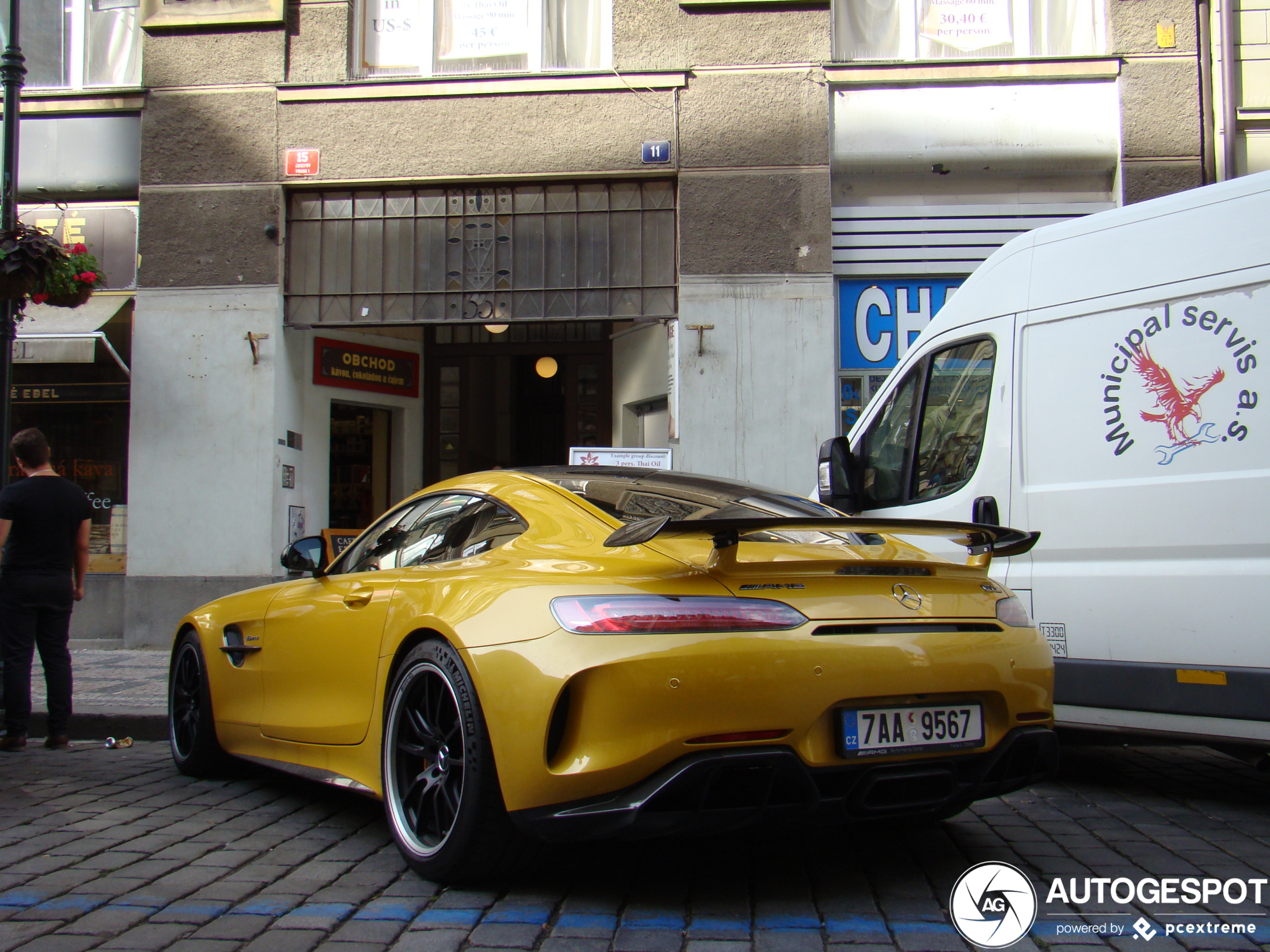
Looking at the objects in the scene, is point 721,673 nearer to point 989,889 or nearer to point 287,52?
point 989,889

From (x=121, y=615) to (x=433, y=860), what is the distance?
8669mm

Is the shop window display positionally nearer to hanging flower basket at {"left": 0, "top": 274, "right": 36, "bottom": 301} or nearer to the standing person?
hanging flower basket at {"left": 0, "top": 274, "right": 36, "bottom": 301}

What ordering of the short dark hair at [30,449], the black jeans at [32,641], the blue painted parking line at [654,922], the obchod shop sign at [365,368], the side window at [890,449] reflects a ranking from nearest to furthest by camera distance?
the blue painted parking line at [654,922]
the side window at [890,449]
the black jeans at [32,641]
the short dark hair at [30,449]
the obchod shop sign at [365,368]

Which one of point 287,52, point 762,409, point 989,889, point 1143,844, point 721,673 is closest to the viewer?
point 721,673

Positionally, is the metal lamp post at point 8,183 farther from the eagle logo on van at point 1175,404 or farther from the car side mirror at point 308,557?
the eagle logo on van at point 1175,404

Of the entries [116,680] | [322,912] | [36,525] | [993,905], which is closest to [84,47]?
[116,680]

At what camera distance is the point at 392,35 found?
10.7 metres

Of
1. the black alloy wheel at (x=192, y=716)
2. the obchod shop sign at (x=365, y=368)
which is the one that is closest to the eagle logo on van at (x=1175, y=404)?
the black alloy wheel at (x=192, y=716)

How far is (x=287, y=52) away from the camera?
1052 centimetres

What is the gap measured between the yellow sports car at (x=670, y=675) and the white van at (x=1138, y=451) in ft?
4.29

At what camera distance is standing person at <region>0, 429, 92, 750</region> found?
585cm

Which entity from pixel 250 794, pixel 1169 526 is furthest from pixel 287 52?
pixel 1169 526

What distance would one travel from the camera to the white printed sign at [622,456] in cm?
842

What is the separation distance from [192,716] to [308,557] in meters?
1.25
